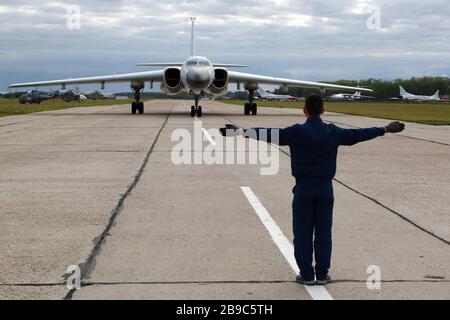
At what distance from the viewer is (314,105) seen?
17.6 feet

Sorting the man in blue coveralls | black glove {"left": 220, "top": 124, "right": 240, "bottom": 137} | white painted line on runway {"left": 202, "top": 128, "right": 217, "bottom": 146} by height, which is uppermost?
black glove {"left": 220, "top": 124, "right": 240, "bottom": 137}

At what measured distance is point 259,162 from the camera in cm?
1427

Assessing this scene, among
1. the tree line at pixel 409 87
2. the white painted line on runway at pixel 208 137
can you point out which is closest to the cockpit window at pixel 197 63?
the white painted line on runway at pixel 208 137

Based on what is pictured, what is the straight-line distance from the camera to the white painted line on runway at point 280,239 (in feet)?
16.6

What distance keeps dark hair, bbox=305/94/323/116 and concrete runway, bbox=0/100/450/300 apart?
138cm

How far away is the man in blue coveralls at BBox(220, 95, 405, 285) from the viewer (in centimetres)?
526

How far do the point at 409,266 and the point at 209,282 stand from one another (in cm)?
184

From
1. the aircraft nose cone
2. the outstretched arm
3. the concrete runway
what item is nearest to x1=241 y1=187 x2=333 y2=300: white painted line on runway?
the concrete runway

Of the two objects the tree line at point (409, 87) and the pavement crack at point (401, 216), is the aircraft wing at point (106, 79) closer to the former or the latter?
the pavement crack at point (401, 216)

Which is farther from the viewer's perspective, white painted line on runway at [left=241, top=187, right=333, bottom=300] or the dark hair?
the dark hair

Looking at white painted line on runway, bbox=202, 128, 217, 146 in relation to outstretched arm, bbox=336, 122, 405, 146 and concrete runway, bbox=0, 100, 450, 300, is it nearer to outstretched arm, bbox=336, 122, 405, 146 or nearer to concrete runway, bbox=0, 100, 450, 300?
concrete runway, bbox=0, 100, 450, 300

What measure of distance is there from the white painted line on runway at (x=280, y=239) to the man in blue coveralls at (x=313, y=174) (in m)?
0.21
